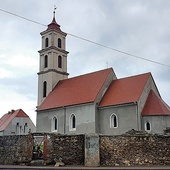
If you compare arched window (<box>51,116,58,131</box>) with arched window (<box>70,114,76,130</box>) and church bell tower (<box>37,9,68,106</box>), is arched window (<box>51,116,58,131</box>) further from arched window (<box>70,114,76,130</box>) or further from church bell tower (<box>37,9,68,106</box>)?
church bell tower (<box>37,9,68,106</box>)

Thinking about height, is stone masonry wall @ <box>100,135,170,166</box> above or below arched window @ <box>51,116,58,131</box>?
below

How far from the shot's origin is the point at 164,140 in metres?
17.0

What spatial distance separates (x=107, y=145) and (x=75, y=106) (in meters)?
16.2

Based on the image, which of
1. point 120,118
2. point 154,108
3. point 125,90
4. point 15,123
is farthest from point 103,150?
point 15,123

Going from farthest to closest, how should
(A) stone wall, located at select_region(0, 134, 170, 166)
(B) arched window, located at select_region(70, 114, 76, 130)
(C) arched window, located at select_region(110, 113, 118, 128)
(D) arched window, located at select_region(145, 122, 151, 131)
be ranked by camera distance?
1. (B) arched window, located at select_region(70, 114, 76, 130)
2. (C) arched window, located at select_region(110, 113, 118, 128)
3. (D) arched window, located at select_region(145, 122, 151, 131)
4. (A) stone wall, located at select_region(0, 134, 170, 166)

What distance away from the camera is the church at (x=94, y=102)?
1104 inches

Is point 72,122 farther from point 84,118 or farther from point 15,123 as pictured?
point 15,123

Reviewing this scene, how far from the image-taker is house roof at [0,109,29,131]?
169 ft

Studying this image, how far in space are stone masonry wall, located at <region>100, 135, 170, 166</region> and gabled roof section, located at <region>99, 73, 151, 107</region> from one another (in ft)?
37.6

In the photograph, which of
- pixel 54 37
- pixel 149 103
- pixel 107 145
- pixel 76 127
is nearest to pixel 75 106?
pixel 76 127

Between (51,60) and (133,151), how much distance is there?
85.8ft

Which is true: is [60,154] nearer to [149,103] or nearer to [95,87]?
[149,103]

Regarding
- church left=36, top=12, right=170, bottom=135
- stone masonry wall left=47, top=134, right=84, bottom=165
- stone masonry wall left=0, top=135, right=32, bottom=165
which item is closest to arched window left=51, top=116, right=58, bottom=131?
church left=36, top=12, right=170, bottom=135

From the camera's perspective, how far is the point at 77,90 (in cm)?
3503
